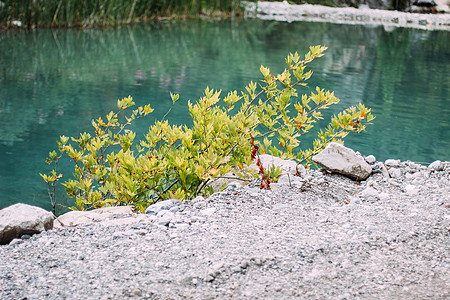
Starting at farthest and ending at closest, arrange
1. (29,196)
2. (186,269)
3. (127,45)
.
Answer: (127,45)
(29,196)
(186,269)

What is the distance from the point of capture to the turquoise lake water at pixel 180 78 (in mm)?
5293

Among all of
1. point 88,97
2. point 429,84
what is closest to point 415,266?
point 88,97

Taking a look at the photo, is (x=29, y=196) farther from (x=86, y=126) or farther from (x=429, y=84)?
(x=429, y=84)

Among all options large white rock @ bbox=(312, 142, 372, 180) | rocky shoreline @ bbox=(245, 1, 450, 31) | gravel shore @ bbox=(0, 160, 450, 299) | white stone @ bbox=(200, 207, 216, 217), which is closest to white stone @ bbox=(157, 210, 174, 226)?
gravel shore @ bbox=(0, 160, 450, 299)

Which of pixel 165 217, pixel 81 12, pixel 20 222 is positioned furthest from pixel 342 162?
pixel 81 12

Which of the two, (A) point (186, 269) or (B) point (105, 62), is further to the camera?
(B) point (105, 62)

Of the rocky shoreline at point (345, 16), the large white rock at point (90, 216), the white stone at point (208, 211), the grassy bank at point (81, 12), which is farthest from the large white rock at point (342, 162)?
the rocky shoreline at point (345, 16)

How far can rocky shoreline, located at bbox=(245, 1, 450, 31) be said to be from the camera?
778 inches

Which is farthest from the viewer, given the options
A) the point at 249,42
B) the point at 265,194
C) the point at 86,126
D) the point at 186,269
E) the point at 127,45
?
the point at 249,42

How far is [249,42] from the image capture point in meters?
12.9

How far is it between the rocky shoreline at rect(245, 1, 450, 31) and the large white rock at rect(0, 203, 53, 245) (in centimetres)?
1793

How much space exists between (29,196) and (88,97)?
3104 mm

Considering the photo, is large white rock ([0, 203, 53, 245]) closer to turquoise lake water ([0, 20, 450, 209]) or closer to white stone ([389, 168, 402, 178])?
turquoise lake water ([0, 20, 450, 209])

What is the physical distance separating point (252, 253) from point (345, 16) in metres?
20.0
